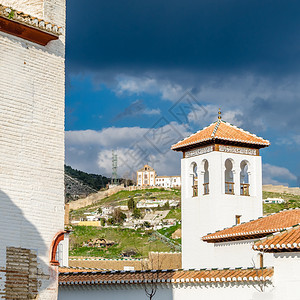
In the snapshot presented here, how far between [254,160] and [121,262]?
1211cm

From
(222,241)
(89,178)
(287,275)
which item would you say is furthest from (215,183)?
(89,178)

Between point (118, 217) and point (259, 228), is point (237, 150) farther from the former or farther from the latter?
point (118, 217)

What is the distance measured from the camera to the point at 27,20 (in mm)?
12828

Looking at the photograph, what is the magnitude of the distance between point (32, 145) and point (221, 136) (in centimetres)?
1153

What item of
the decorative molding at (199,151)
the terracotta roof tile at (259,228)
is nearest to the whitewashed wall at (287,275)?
the terracotta roof tile at (259,228)

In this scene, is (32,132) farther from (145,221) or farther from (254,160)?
(145,221)

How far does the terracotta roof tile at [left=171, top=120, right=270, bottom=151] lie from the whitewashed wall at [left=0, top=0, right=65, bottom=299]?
34.1 ft

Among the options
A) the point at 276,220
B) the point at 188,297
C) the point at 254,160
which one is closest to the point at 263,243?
the point at 188,297

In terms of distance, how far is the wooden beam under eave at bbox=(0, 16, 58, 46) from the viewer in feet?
41.1

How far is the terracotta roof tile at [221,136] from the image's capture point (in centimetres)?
2316

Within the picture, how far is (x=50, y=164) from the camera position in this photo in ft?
43.0

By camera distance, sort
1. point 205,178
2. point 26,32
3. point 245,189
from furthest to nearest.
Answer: point 205,178, point 245,189, point 26,32

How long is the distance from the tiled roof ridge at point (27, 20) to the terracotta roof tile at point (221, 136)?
419 inches

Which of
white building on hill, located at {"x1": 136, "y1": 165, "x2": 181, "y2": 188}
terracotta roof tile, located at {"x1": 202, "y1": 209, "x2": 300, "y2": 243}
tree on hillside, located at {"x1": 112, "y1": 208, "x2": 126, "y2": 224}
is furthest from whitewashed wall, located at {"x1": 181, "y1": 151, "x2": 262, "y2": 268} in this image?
white building on hill, located at {"x1": 136, "y1": 165, "x2": 181, "y2": 188}
